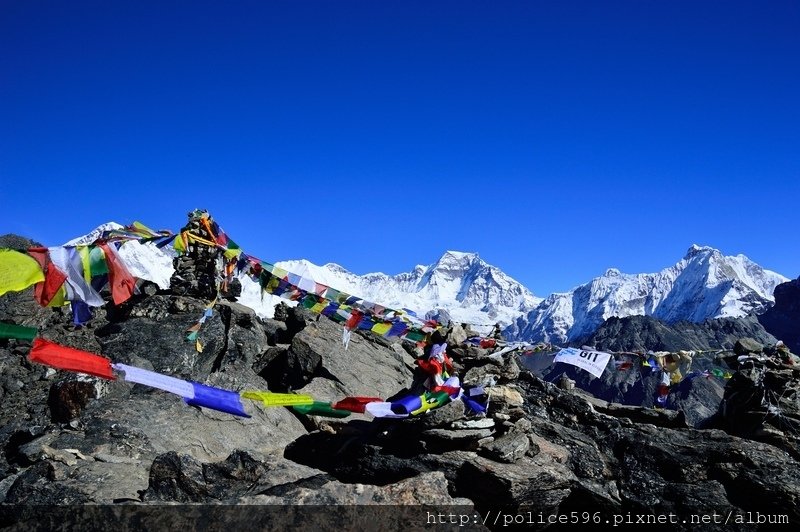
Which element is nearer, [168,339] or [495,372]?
[495,372]

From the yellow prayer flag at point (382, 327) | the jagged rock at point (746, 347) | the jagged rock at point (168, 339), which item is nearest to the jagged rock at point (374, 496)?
the yellow prayer flag at point (382, 327)

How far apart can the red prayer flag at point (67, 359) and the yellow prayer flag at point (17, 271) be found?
5.84 feet

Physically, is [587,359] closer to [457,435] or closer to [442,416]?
[442,416]

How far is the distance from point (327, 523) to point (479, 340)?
1457 cm

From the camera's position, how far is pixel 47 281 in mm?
11398

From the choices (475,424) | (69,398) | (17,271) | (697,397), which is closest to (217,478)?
(17,271)

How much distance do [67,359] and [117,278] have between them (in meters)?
3.44

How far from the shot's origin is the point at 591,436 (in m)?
15.0

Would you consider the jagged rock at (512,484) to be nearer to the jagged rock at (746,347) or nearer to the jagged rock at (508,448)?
the jagged rock at (508,448)

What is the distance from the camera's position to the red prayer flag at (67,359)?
902 centimetres

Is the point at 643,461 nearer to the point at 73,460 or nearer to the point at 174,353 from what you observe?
the point at 73,460

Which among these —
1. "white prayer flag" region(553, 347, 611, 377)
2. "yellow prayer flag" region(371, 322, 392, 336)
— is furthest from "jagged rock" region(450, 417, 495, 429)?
"yellow prayer flag" region(371, 322, 392, 336)

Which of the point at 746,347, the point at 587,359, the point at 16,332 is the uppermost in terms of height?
the point at 746,347

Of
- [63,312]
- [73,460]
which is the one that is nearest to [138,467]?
[73,460]
